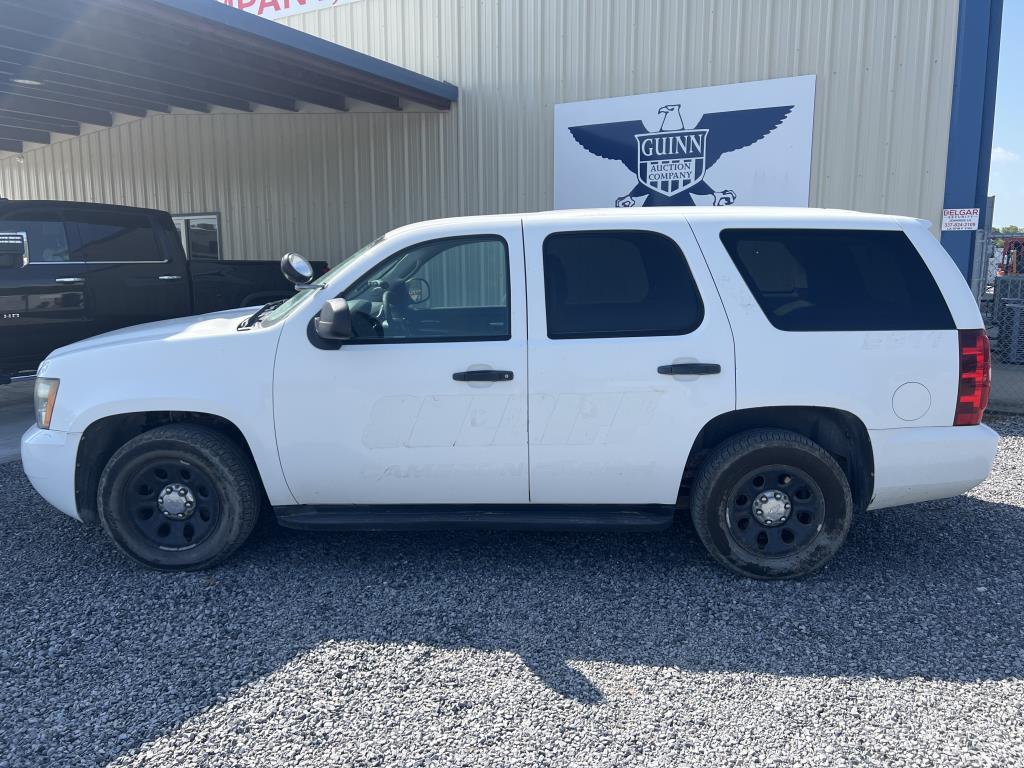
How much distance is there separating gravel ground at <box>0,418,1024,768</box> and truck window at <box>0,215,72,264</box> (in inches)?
169

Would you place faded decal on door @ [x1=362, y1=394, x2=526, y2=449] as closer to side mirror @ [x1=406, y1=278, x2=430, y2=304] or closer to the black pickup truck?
side mirror @ [x1=406, y1=278, x2=430, y2=304]

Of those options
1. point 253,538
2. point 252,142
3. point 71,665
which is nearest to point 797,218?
point 253,538

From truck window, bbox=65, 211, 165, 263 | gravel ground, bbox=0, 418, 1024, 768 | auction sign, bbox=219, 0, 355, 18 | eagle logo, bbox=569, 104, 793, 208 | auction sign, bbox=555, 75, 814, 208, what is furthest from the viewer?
auction sign, bbox=219, 0, 355, 18

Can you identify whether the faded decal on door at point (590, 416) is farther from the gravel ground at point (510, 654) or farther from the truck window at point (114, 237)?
the truck window at point (114, 237)

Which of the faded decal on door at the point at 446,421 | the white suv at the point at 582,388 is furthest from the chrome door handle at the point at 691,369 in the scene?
the faded decal on door at the point at 446,421

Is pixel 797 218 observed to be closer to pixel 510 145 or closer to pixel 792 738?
pixel 792 738

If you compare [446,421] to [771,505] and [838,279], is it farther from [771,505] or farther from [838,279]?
[838,279]

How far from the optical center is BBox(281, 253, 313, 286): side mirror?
432 cm

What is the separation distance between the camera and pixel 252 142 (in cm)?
1277

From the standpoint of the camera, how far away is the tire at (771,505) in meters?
3.89

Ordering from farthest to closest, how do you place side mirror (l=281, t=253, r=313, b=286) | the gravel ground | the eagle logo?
the eagle logo, side mirror (l=281, t=253, r=313, b=286), the gravel ground

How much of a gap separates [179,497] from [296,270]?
1.36 m

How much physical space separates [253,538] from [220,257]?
33.2ft

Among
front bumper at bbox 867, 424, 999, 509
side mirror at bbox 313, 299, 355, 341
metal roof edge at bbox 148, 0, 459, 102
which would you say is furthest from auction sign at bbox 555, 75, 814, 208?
side mirror at bbox 313, 299, 355, 341
